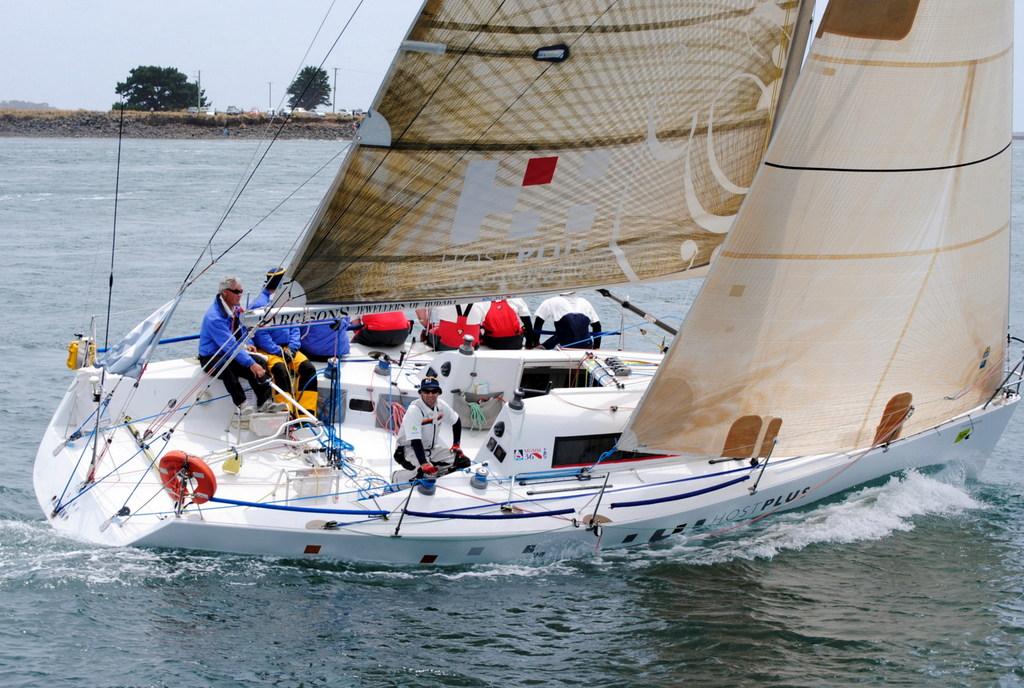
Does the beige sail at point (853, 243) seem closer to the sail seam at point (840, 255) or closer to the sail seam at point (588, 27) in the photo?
the sail seam at point (840, 255)

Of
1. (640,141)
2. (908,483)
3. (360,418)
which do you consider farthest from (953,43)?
(360,418)

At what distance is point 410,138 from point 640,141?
218 cm

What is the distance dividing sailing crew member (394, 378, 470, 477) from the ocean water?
885 millimetres

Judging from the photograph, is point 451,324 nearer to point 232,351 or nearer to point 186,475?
point 232,351

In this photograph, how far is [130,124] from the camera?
86.4m

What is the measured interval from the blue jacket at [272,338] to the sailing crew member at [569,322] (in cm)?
290

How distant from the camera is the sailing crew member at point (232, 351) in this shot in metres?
10.7

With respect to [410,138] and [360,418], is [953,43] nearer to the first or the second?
[410,138]

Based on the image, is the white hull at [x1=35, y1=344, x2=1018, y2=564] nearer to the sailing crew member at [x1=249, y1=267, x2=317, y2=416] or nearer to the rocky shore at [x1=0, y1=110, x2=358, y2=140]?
the sailing crew member at [x1=249, y1=267, x2=317, y2=416]

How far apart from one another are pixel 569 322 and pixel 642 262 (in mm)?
2570

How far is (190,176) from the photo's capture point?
50406mm

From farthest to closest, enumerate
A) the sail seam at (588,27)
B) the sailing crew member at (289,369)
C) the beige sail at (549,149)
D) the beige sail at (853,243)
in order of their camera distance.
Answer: the sailing crew member at (289,369) → the beige sail at (853,243) → the beige sail at (549,149) → the sail seam at (588,27)

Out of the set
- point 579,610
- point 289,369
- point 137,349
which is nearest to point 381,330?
point 289,369

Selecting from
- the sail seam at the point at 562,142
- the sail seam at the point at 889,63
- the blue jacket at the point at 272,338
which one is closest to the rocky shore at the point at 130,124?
the blue jacket at the point at 272,338
